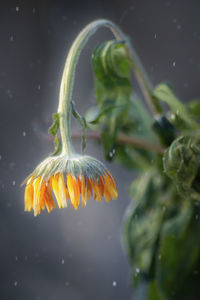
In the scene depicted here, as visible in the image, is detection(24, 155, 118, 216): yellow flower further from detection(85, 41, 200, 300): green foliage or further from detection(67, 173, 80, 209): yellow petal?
detection(85, 41, 200, 300): green foliage

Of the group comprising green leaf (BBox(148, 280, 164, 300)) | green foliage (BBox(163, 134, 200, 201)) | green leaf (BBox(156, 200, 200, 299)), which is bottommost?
green leaf (BBox(148, 280, 164, 300))

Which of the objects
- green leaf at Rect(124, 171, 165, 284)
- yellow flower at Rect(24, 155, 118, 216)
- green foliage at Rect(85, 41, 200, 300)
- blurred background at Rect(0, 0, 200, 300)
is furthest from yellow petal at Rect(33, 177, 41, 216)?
blurred background at Rect(0, 0, 200, 300)

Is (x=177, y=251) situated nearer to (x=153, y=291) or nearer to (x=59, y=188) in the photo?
(x=153, y=291)

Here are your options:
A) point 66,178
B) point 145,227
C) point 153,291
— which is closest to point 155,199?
point 145,227

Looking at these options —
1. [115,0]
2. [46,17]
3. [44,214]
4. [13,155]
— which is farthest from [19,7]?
[44,214]

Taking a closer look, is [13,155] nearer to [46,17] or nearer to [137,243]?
[46,17]
